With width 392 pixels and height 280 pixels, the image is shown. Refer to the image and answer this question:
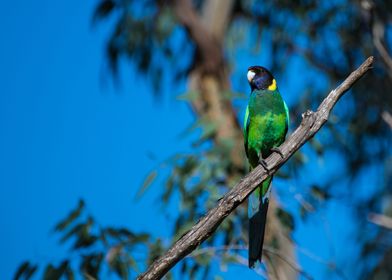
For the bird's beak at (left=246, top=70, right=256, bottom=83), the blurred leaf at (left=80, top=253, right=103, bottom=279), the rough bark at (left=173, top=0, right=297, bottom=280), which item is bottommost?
the blurred leaf at (left=80, top=253, right=103, bottom=279)

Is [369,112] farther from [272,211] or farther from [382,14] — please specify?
[272,211]

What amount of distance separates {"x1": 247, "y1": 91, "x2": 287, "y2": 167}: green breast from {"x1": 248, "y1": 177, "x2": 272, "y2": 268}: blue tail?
9.1 inches

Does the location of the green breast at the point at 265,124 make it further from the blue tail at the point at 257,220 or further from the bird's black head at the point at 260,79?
the blue tail at the point at 257,220

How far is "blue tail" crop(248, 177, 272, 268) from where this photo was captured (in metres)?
3.28

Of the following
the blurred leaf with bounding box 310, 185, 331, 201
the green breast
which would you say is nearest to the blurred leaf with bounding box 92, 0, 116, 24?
the blurred leaf with bounding box 310, 185, 331, 201

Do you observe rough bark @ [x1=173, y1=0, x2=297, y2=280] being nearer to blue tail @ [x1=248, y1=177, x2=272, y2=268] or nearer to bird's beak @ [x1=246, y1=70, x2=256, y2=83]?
bird's beak @ [x1=246, y1=70, x2=256, y2=83]

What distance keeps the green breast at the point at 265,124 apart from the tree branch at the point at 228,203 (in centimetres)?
A: 73

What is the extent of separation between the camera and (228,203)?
9.39 feet

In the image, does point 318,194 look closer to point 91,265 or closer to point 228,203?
point 91,265

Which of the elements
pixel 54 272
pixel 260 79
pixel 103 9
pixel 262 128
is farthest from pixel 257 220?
pixel 103 9

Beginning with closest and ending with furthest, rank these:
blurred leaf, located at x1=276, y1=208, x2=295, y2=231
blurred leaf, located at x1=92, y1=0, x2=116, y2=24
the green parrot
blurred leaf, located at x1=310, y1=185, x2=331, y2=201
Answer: the green parrot, blurred leaf, located at x1=276, y1=208, x2=295, y2=231, blurred leaf, located at x1=310, y1=185, x2=331, y2=201, blurred leaf, located at x1=92, y1=0, x2=116, y2=24

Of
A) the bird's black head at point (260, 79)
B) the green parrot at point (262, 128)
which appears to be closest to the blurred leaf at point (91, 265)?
the green parrot at point (262, 128)

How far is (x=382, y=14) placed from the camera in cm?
545

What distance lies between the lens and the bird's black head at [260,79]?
13.3 feet
